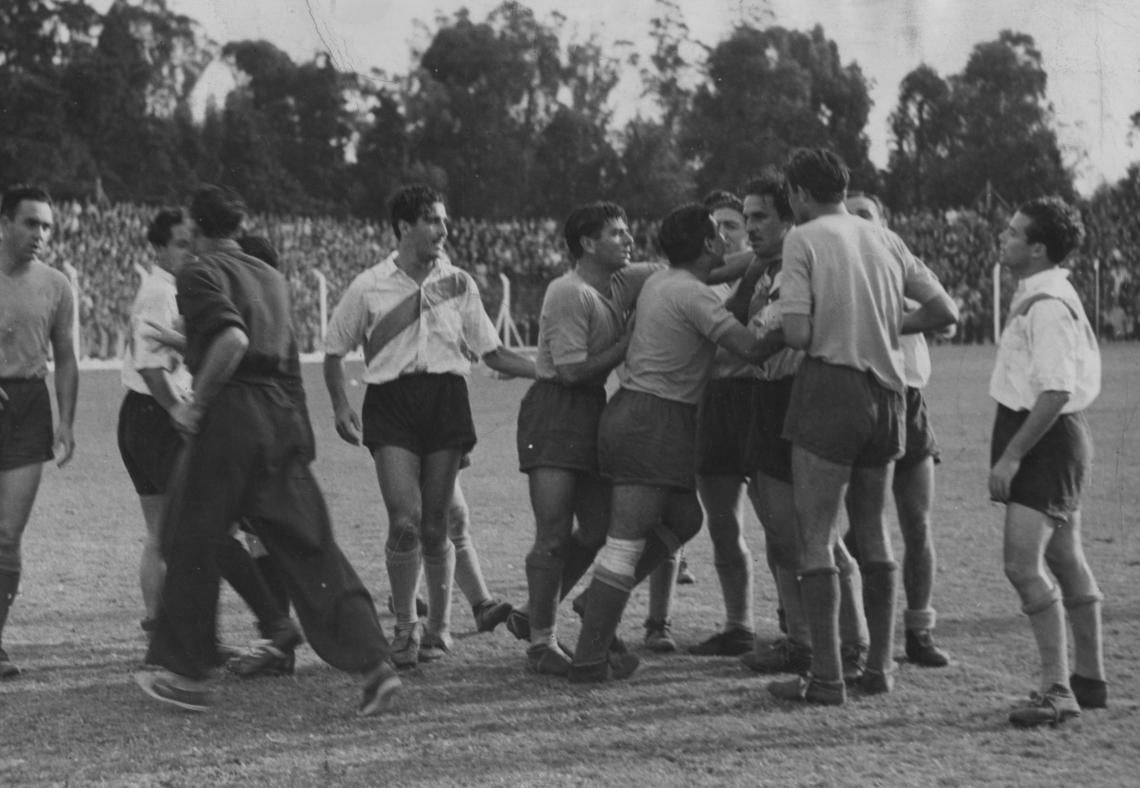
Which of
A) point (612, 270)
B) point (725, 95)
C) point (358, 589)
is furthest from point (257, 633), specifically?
point (725, 95)

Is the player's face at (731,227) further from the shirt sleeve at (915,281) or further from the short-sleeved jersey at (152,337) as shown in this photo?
the short-sleeved jersey at (152,337)

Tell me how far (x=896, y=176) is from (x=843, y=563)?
34.3 meters

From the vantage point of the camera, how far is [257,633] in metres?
7.36

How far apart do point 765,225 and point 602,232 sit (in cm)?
65

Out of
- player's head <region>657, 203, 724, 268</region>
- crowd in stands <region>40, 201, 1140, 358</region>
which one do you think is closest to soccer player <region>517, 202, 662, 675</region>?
player's head <region>657, 203, 724, 268</region>

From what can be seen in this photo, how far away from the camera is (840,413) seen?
5734mm

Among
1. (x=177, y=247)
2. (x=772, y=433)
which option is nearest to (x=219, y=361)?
(x=177, y=247)

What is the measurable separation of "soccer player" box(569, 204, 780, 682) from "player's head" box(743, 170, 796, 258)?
0.22 meters

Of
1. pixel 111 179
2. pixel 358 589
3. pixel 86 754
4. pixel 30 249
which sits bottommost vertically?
pixel 86 754

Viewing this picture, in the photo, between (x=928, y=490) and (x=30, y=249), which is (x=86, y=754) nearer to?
(x=30, y=249)

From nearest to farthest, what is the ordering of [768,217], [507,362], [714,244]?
[714,244]
[768,217]
[507,362]

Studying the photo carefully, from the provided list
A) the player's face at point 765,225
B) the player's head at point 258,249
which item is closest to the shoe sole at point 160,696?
the player's head at point 258,249

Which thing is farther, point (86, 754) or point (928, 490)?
point (928, 490)

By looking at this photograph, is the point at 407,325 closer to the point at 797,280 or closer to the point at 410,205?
the point at 410,205
